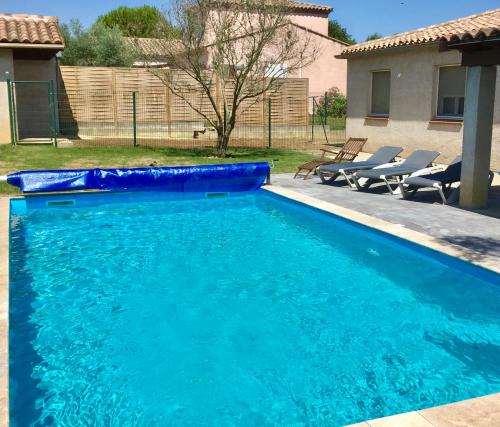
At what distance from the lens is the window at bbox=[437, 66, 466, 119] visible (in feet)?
51.5

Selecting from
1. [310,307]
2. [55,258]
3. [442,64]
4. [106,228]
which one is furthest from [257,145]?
[310,307]

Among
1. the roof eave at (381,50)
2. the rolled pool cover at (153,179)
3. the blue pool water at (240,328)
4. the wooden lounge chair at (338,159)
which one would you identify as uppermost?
the roof eave at (381,50)

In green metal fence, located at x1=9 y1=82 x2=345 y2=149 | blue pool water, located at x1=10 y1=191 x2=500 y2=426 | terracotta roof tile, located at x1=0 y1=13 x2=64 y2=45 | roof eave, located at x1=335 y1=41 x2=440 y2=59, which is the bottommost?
blue pool water, located at x1=10 y1=191 x2=500 y2=426

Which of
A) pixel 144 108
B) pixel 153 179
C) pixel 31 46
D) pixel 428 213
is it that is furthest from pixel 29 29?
pixel 428 213

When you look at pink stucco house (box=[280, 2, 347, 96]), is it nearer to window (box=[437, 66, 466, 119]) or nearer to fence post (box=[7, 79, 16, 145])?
window (box=[437, 66, 466, 119])

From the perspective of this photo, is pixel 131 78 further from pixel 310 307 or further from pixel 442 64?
pixel 310 307

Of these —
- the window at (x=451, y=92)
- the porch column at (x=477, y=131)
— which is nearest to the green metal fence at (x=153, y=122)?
the window at (x=451, y=92)

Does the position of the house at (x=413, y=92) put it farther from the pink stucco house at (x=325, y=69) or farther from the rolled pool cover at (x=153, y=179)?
the pink stucco house at (x=325, y=69)

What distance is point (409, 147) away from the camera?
55.5ft

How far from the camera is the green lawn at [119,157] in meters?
15.1

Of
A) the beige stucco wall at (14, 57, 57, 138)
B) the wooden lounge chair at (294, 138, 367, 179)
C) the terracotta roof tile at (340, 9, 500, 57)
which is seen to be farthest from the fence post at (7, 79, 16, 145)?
the terracotta roof tile at (340, 9, 500, 57)

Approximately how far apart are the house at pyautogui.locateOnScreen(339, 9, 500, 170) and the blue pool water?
25.7 feet

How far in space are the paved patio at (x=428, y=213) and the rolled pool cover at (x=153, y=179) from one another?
40.1 inches

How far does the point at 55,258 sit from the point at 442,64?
40.2ft
